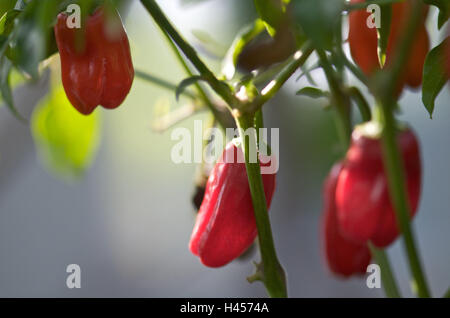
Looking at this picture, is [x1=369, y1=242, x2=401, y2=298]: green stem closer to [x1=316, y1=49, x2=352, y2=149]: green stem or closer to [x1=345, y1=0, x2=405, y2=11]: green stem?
[x1=316, y1=49, x2=352, y2=149]: green stem

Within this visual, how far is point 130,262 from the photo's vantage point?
432cm

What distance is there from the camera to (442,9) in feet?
1.49

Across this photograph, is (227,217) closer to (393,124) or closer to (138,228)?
(393,124)

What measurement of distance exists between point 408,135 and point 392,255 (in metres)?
3.74

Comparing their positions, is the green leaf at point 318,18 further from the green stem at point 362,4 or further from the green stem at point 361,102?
the green stem at point 361,102

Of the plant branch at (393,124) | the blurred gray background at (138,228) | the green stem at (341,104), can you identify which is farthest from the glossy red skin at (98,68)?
the blurred gray background at (138,228)

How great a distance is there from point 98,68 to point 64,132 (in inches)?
13.6

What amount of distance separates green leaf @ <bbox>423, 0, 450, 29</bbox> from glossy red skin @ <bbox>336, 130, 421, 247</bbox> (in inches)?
6.9

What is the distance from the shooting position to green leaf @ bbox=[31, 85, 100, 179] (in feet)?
2.82

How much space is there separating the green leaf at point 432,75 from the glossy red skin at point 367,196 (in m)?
0.13

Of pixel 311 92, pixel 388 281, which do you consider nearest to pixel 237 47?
pixel 311 92

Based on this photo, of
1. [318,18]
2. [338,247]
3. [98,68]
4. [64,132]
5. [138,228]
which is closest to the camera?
[318,18]

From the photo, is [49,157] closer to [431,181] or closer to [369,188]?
[369,188]
